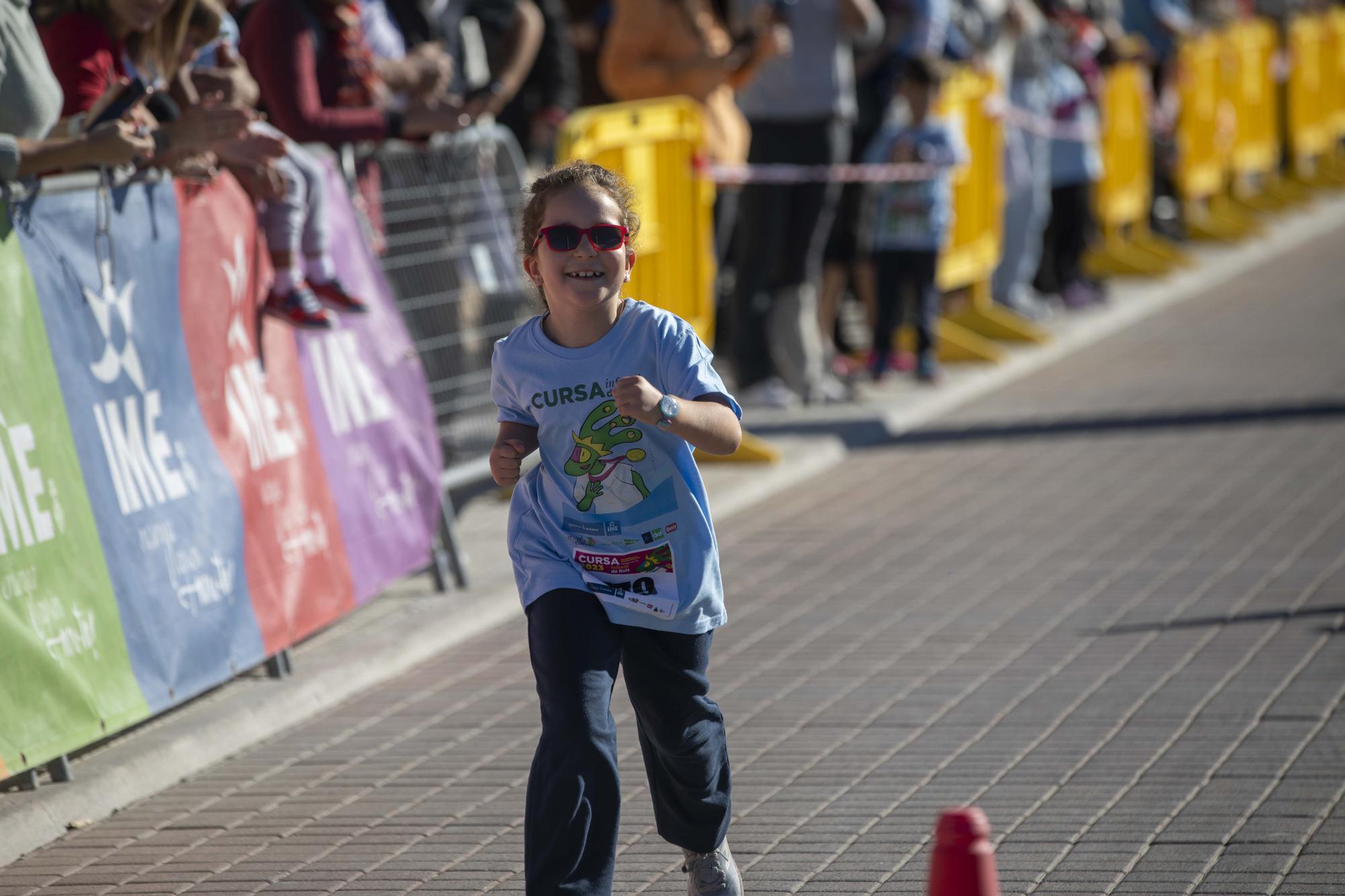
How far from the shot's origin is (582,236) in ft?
13.1

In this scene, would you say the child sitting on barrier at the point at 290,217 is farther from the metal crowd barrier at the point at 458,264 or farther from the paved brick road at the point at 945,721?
the paved brick road at the point at 945,721

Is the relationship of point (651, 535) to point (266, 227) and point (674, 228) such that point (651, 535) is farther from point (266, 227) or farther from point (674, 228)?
point (674, 228)

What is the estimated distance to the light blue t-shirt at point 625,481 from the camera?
13.3 ft

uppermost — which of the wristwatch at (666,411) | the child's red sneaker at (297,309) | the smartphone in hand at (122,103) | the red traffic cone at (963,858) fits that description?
the smartphone in hand at (122,103)

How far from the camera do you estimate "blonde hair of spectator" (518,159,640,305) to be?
4070 mm

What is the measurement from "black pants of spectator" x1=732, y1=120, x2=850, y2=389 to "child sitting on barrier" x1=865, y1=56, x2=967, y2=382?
2.69 feet

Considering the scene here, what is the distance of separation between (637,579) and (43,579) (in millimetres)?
1953

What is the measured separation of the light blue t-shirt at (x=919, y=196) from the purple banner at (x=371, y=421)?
4.87 metres

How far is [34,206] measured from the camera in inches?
215

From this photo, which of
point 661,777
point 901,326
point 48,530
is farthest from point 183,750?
point 901,326

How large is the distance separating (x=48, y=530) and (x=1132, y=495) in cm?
533

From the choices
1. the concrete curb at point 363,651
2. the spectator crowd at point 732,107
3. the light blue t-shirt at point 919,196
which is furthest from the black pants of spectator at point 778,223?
the light blue t-shirt at point 919,196

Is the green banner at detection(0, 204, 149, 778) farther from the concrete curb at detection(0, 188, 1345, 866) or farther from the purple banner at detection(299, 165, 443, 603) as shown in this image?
the purple banner at detection(299, 165, 443, 603)

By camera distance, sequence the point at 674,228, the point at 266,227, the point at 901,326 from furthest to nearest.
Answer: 1. the point at 901,326
2. the point at 674,228
3. the point at 266,227
